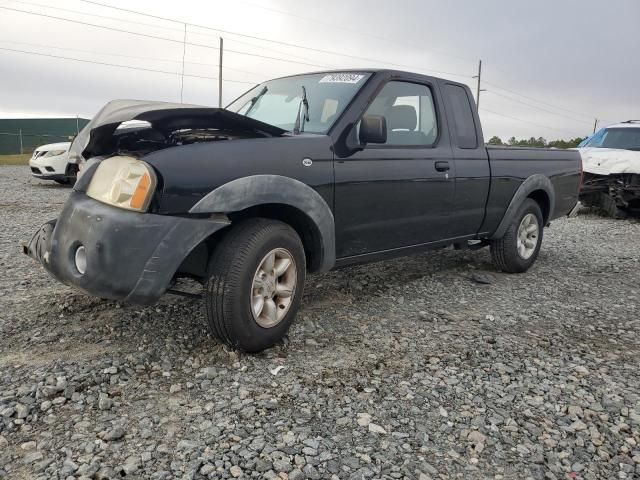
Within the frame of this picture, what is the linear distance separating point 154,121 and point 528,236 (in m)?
4.48

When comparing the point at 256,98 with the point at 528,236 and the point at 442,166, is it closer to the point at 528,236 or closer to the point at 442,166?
the point at 442,166

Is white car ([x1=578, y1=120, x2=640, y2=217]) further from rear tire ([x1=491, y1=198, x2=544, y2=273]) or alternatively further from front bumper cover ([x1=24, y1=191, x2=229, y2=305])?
front bumper cover ([x1=24, y1=191, x2=229, y2=305])

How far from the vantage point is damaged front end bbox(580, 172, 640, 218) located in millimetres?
10391

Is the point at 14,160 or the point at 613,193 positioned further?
the point at 14,160

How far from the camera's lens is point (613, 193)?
35.2 feet

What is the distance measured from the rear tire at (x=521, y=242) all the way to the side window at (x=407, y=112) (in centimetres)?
163

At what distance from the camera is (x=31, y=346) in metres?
3.38

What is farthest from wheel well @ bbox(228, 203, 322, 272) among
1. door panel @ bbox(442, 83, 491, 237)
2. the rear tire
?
the rear tire

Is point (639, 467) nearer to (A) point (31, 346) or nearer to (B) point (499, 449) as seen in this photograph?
(B) point (499, 449)

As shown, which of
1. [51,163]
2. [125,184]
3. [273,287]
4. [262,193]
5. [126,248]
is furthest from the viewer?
[51,163]

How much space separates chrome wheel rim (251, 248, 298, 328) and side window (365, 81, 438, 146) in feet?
4.54

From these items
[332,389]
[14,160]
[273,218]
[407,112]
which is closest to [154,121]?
[273,218]

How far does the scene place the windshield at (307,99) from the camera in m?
3.98

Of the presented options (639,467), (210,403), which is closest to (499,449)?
(639,467)
